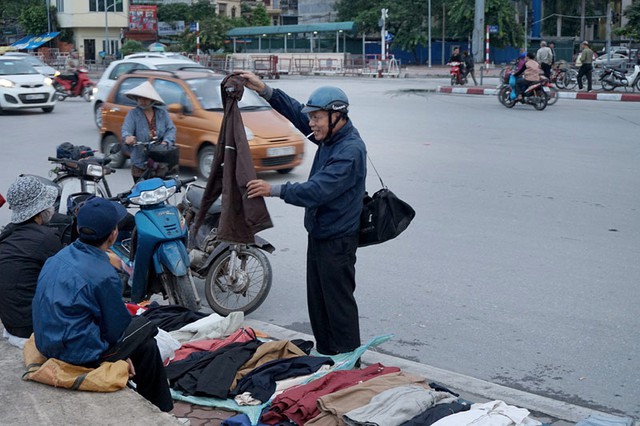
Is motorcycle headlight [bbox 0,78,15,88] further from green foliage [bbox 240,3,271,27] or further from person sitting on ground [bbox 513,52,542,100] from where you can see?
green foliage [bbox 240,3,271,27]

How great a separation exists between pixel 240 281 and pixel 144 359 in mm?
2379

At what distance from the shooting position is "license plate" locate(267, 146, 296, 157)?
12.1 meters

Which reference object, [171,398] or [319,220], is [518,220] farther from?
[171,398]

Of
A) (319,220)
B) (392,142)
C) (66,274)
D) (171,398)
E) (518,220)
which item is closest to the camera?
(66,274)

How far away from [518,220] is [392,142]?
6.61m

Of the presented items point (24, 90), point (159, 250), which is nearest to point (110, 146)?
point (159, 250)

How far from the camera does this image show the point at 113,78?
60.7 feet

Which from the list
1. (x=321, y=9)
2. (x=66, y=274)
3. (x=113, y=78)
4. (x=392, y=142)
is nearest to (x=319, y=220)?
(x=66, y=274)

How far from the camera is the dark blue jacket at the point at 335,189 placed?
497cm

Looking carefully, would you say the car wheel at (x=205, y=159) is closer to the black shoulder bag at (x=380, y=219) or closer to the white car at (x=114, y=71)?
the white car at (x=114, y=71)

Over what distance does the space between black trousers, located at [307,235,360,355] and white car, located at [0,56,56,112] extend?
1875 cm

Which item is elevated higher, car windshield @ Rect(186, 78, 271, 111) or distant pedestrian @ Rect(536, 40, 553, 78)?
distant pedestrian @ Rect(536, 40, 553, 78)

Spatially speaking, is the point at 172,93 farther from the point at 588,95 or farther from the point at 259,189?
the point at 588,95

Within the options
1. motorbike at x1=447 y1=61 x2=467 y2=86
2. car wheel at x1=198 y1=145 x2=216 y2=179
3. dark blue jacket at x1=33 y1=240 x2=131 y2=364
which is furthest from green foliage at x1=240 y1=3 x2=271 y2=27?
dark blue jacket at x1=33 y1=240 x2=131 y2=364
